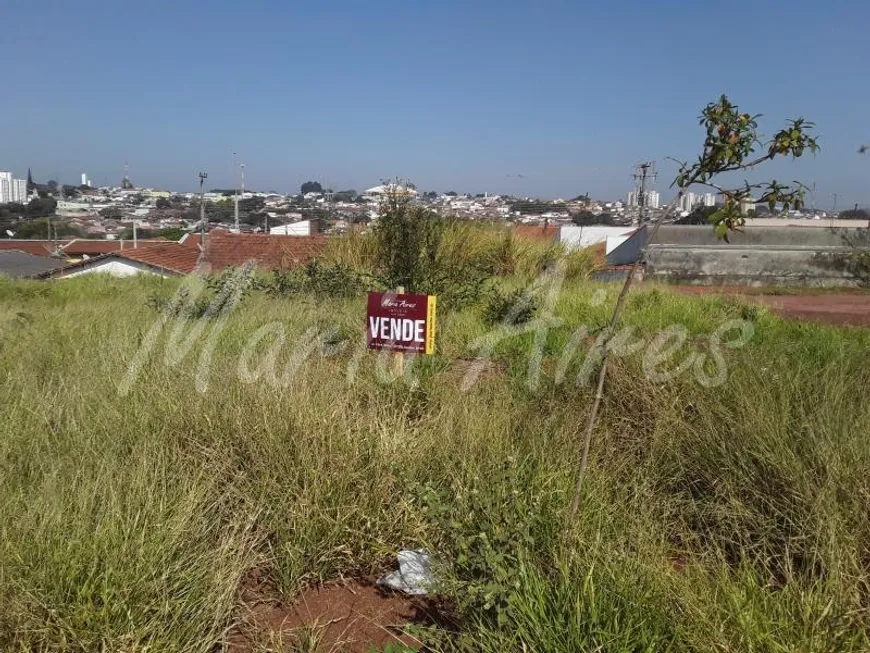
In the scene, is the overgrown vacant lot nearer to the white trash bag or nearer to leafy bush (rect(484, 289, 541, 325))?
the white trash bag

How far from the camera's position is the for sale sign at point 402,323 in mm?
4480

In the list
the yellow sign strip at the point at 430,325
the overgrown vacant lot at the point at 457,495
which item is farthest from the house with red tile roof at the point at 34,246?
the overgrown vacant lot at the point at 457,495

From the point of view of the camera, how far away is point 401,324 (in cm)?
454

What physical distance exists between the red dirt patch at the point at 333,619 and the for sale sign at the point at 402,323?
6.39ft

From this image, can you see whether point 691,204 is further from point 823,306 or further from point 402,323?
point 823,306

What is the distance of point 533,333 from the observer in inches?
249

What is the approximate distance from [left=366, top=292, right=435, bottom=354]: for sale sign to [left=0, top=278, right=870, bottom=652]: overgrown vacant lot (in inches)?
9.4

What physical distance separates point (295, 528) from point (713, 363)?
2.95m

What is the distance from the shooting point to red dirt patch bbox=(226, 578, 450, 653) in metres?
2.34

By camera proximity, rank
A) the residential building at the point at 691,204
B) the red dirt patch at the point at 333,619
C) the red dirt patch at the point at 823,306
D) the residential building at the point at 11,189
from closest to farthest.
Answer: the red dirt patch at the point at 333,619 → the residential building at the point at 691,204 → the red dirt patch at the point at 823,306 → the residential building at the point at 11,189

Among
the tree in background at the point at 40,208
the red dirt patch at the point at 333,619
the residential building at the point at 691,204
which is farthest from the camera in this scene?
the tree in background at the point at 40,208

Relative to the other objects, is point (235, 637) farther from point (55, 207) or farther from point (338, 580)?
point (55, 207)

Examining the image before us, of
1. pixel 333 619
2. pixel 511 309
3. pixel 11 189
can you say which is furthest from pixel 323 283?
pixel 11 189

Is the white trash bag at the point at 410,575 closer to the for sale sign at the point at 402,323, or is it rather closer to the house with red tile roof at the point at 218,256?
the for sale sign at the point at 402,323
